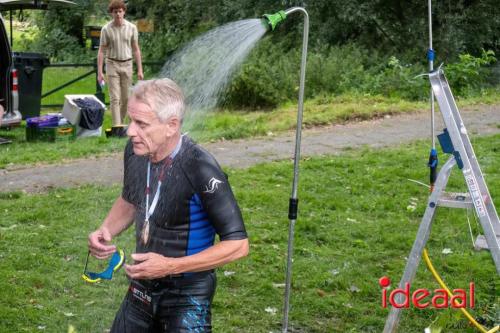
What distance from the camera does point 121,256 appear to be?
138 inches

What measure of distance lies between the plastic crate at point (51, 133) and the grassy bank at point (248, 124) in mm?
158

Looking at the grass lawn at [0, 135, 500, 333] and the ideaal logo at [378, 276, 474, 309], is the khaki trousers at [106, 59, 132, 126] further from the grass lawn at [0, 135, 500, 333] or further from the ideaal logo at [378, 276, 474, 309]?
the ideaal logo at [378, 276, 474, 309]

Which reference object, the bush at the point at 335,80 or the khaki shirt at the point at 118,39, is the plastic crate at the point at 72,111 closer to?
the khaki shirt at the point at 118,39

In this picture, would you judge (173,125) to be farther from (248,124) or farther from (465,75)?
(465,75)

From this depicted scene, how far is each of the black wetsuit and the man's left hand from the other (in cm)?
14

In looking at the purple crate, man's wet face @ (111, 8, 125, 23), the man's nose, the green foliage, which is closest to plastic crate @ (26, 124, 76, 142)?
the purple crate

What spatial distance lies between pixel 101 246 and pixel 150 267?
32 centimetres

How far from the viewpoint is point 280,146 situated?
1058 cm

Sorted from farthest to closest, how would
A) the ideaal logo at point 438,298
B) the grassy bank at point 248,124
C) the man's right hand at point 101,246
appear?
1. the grassy bank at point 248,124
2. the ideaal logo at point 438,298
3. the man's right hand at point 101,246

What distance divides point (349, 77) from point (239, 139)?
4.65 m

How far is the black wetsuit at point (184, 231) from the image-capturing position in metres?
3.38

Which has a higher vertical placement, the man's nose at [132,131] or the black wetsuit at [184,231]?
the man's nose at [132,131]

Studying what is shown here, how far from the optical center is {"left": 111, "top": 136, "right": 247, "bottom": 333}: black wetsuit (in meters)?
3.38

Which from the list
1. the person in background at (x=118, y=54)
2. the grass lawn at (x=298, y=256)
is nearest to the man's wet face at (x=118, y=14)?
the person in background at (x=118, y=54)
